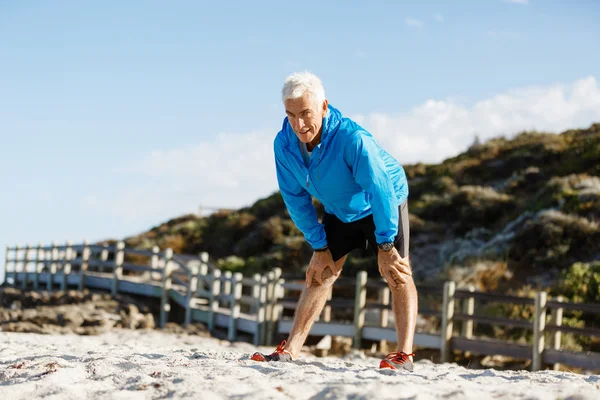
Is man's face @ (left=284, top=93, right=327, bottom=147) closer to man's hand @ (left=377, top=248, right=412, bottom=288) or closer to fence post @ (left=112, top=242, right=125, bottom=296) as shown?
man's hand @ (left=377, top=248, right=412, bottom=288)

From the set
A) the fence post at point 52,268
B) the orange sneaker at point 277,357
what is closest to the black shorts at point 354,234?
the orange sneaker at point 277,357

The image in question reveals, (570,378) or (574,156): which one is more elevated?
(574,156)

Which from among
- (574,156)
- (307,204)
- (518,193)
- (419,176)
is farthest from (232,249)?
(307,204)

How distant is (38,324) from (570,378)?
426 inches

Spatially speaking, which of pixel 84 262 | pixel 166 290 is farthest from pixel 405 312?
pixel 84 262

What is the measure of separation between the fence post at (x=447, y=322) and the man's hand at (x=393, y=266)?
6.28m

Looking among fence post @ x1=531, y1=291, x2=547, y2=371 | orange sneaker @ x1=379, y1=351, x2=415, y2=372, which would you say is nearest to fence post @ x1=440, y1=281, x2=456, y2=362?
fence post @ x1=531, y1=291, x2=547, y2=371

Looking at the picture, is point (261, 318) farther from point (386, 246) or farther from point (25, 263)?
point (25, 263)

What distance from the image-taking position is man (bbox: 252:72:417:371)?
→ 4.62 metres

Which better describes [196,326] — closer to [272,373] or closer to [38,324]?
[38,324]

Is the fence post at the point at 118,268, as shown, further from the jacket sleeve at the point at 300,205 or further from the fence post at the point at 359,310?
the jacket sleeve at the point at 300,205

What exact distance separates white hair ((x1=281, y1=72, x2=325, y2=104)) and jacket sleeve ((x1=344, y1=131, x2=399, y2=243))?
1.17 ft

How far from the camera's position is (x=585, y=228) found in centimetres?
1656

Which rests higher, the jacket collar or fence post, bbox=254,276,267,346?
the jacket collar
